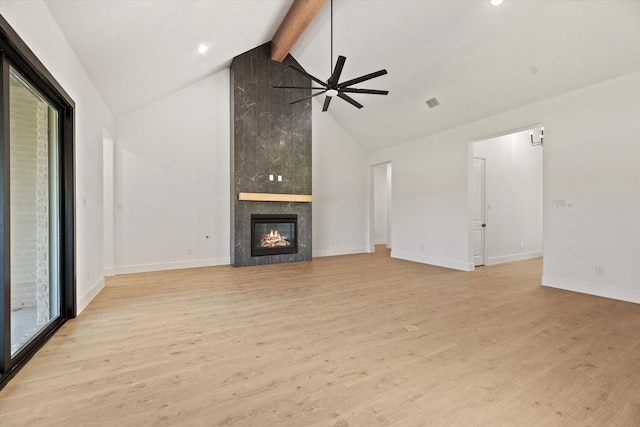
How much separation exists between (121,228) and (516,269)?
299 inches

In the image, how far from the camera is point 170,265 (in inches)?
218

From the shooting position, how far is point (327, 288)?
420 cm

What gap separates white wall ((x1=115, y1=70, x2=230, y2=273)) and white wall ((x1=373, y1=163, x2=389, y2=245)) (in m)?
5.53

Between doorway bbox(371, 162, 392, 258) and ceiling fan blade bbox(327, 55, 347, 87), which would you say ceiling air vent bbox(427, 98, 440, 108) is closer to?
ceiling fan blade bbox(327, 55, 347, 87)

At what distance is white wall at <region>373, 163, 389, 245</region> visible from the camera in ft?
32.7

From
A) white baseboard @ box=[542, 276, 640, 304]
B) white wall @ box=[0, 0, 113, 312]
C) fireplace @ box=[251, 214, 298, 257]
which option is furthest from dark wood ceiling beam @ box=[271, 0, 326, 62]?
white baseboard @ box=[542, 276, 640, 304]

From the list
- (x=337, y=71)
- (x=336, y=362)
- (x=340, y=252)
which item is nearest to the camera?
(x=336, y=362)

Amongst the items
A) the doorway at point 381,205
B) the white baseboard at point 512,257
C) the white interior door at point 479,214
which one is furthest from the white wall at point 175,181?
the white baseboard at point 512,257

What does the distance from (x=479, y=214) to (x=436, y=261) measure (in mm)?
1383

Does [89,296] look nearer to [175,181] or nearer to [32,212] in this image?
[32,212]

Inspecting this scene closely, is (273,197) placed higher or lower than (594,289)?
higher

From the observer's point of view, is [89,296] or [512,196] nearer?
[89,296]

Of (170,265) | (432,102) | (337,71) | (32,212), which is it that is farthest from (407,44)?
(170,265)

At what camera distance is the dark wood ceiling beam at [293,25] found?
4.36 m
